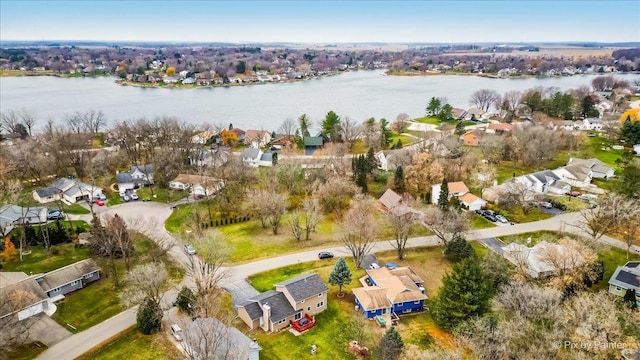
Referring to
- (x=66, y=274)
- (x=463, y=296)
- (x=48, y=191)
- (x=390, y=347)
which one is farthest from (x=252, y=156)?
(x=390, y=347)

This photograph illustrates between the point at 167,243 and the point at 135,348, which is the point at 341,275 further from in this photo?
the point at 167,243

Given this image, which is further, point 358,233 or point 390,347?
point 358,233

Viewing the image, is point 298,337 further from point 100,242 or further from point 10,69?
Answer: point 10,69

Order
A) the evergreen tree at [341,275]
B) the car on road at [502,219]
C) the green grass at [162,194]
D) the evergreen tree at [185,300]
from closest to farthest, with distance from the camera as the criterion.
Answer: the evergreen tree at [185,300] → the evergreen tree at [341,275] → the car on road at [502,219] → the green grass at [162,194]

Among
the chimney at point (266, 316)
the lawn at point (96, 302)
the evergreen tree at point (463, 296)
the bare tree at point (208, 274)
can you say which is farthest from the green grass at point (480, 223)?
the lawn at point (96, 302)

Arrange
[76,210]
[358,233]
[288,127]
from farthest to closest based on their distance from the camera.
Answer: [288,127] < [76,210] < [358,233]

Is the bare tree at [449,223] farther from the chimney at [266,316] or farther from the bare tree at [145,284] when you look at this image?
the bare tree at [145,284]

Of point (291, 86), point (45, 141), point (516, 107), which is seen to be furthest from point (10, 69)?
point (516, 107)
